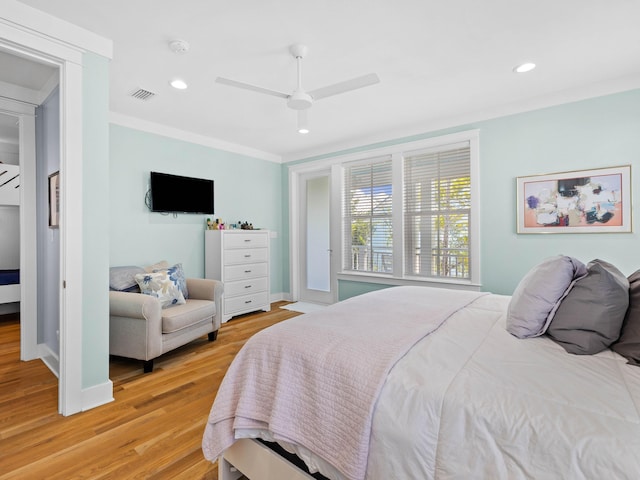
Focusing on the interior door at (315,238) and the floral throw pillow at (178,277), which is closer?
the floral throw pillow at (178,277)

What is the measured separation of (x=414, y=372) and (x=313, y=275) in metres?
4.19

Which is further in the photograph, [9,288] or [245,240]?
[245,240]

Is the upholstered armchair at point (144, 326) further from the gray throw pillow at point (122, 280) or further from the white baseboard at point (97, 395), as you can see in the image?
the white baseboard at point (97, 395)

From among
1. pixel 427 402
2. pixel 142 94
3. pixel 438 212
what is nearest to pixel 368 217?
pixel 438 212

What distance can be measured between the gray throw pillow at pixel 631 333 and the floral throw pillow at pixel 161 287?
319cm

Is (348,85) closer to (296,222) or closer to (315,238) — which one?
(315,238)

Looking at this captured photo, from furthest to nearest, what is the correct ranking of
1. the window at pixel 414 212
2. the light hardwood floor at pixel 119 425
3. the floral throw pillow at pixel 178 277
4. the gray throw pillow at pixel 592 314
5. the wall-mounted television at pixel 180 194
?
1. the wall-mounted television at pixel 180 194
2. the window at pixel 414 212
3. the floral throw pillow at pixel 178 277
4. the light hardwood floor at pixel 119 425
5. the gray throw pillow at pixel 592 314

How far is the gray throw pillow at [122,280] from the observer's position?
9.96 ft

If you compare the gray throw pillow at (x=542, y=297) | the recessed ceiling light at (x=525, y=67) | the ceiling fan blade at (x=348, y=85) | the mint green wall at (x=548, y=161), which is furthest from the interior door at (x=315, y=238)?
the gray throw pillow at (x=542, y=297)

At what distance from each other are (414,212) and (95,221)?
3.33 meters

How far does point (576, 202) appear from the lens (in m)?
2.99

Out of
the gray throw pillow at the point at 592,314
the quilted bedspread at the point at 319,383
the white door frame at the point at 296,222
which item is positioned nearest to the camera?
the quilted bedspread at the point at 319,383

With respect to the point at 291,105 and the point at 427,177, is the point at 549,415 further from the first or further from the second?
the point at 427,177

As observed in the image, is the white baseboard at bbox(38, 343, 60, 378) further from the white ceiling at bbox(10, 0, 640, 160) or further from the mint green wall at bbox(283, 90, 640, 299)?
the mint green wall at bbox(283, 90, 640, 299)
